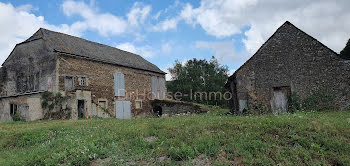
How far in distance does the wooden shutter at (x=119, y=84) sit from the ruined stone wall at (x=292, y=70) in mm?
13917

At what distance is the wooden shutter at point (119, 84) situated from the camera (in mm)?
26219

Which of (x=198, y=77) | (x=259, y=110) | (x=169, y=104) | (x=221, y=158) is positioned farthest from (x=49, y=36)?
(x=198, y=77)

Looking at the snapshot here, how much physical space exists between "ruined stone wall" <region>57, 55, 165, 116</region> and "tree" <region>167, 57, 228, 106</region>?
1465cm

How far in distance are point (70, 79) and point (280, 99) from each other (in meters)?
16.3

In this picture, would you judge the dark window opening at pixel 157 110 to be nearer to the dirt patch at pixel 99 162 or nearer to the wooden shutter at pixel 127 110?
the wooden shutter at pixel 127 110

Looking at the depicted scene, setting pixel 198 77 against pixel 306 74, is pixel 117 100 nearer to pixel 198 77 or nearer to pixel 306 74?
pixel 306 74

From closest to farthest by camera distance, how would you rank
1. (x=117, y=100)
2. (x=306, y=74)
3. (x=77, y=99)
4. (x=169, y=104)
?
(x=306, y=74)
(x=77, y=99)
(x=117, y=100)
(x=169, y=104)

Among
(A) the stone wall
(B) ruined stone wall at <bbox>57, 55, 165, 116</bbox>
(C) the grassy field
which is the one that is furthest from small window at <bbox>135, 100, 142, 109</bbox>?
(C) the grassy field

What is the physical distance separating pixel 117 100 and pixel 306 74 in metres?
17.6

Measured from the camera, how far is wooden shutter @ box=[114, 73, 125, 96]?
26219 mm

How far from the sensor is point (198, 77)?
47.8m

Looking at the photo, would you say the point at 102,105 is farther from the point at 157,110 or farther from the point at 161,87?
the point at 161,87

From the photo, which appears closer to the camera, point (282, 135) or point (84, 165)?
point (84, 165)

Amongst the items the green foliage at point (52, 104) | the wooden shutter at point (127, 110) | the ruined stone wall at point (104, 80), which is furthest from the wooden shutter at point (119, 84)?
the green foliage at point (52, 104)
